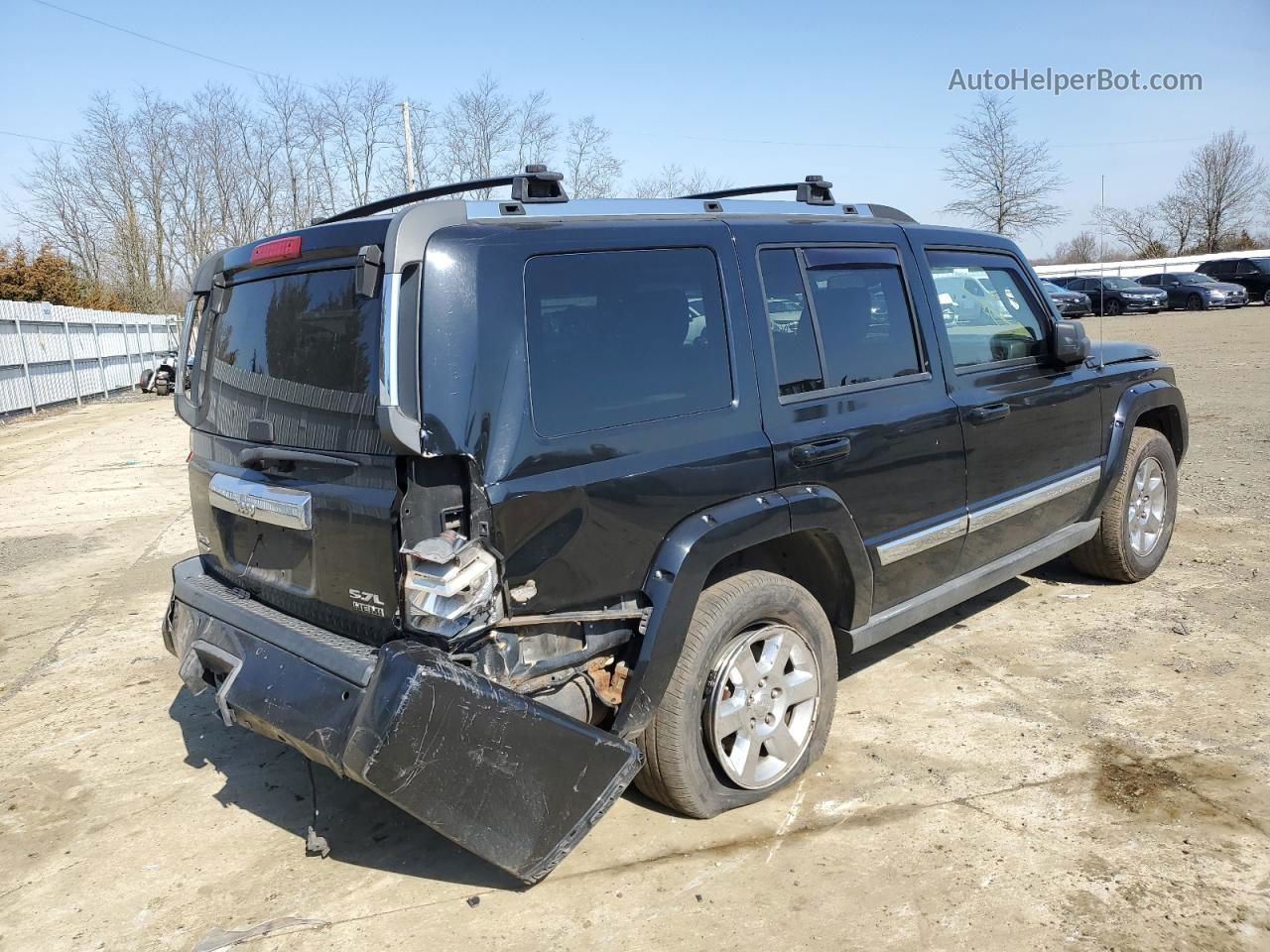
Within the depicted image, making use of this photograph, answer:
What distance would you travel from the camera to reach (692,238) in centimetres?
329

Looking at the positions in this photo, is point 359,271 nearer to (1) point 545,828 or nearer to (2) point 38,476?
(1) point 545,828

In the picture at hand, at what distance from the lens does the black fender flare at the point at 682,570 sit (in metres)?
2.96

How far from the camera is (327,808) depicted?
143 inches

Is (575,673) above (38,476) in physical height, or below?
above

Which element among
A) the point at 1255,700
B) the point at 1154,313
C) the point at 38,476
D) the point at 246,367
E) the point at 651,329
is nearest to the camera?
the point at 651,329

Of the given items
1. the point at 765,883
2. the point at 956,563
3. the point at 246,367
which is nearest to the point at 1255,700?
the point at 956,563

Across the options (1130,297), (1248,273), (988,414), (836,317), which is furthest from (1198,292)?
(836,317)

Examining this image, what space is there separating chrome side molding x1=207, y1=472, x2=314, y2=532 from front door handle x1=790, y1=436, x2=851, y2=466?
1.62 metres

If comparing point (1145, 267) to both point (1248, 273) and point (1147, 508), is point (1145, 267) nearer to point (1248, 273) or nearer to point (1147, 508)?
point (1248, 273)

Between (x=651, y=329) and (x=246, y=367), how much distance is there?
1.45 m

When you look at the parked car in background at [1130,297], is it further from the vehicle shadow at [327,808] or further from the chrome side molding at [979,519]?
the vehicle shadow at [327,808]

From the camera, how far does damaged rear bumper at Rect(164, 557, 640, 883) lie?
258 cm

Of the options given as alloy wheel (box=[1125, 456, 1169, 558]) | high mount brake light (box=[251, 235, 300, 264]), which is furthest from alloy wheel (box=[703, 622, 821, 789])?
alloy wheel (box=[1125, 456, 1169, 558])

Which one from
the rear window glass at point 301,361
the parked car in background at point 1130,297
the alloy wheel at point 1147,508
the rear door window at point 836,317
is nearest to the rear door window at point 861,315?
the rear door window at point 836,317
